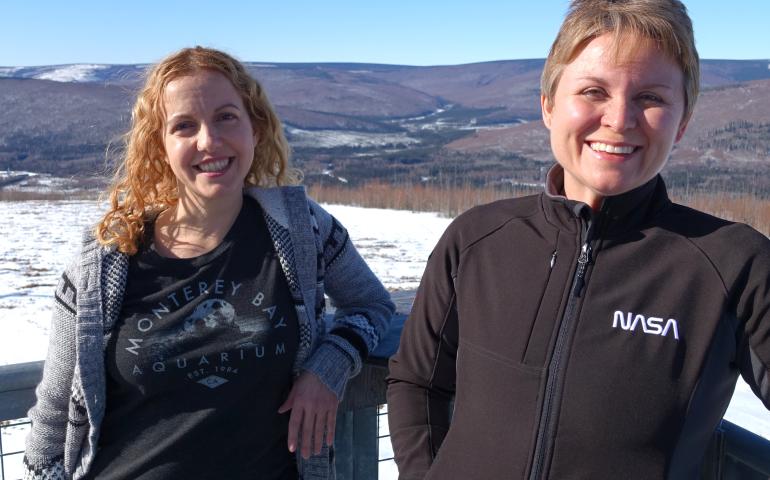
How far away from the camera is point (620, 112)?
4.14 feet

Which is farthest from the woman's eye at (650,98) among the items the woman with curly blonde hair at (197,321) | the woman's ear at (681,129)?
the woman with curly blonde hair at (197,321)

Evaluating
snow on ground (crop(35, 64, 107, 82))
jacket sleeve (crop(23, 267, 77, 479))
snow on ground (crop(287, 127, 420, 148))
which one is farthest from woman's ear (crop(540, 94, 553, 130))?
snow on ground (crop(35, 64, 107, 82))

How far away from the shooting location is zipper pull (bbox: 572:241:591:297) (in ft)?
4.25

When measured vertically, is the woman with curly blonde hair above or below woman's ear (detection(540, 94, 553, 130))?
below

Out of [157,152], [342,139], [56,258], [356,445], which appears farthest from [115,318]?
[342,139]

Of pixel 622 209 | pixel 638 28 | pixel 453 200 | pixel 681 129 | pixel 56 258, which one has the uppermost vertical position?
pixel 638 28

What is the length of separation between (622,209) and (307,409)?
2.83ft

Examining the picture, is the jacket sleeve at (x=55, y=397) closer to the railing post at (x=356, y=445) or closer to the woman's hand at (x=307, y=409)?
the woman's hand at (x=307, y=409)

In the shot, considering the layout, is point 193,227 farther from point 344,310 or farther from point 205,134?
point 344,310

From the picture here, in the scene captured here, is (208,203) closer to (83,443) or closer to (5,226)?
(83,443)

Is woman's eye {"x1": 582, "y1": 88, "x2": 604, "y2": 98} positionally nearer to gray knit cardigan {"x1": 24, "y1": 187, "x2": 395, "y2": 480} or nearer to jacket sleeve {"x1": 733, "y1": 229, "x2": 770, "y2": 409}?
jacket sleeve {"x1": 733, "y1": 229, "x2": 770, "y2": 409}

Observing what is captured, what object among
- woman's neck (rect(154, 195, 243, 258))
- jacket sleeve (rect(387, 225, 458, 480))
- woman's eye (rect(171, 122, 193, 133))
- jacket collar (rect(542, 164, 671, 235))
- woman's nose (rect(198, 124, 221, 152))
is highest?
woman's eye (rect(171, 122, 193, 133))

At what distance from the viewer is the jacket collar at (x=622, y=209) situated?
1.32 m

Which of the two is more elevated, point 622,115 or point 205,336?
point 622,115
